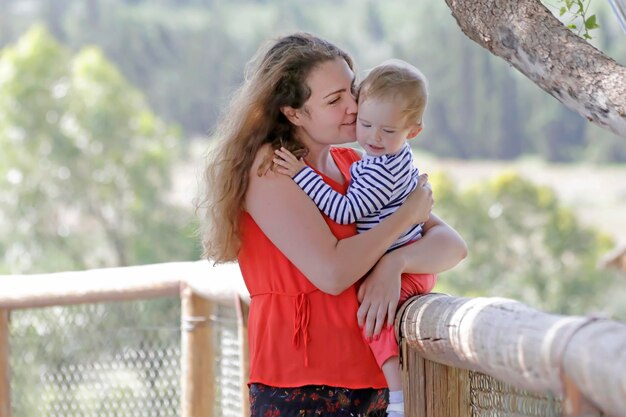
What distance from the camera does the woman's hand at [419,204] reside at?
6.39 ft

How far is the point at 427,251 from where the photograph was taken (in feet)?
6.62

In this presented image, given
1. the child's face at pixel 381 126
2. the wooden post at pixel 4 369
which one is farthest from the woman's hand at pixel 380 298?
the wooden post at pixel 4 369

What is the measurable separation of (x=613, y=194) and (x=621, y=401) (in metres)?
25.0

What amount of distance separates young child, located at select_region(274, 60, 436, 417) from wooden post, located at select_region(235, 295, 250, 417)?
0.69 meters

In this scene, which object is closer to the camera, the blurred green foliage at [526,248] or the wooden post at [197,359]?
the wooden post at [197,359]

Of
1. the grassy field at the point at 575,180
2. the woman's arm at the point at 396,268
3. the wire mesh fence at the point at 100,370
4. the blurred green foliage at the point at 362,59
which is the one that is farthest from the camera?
the blurred green foliage at the point at 362,59

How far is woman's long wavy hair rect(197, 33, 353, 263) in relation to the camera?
1999 millimetres

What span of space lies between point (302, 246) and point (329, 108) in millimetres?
276

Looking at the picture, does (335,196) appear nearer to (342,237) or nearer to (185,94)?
(342,237)

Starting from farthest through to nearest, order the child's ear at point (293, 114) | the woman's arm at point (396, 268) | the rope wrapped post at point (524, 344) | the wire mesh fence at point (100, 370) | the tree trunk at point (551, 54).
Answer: the wire mesh fence at point (100, 370), the child's ear at point (293, 114), the woman's arm at point (396, 268), the tree trunk at point (551, 54), the rope wrapped post at point (524, 344)

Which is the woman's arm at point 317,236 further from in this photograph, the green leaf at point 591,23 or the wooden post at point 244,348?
the wooden post at point 244,348

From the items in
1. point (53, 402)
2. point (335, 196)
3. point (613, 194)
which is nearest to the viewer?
point (335, 196)

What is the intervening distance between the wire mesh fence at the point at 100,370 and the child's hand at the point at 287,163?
101 cm

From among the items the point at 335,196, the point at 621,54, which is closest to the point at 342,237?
the point at 335,196
